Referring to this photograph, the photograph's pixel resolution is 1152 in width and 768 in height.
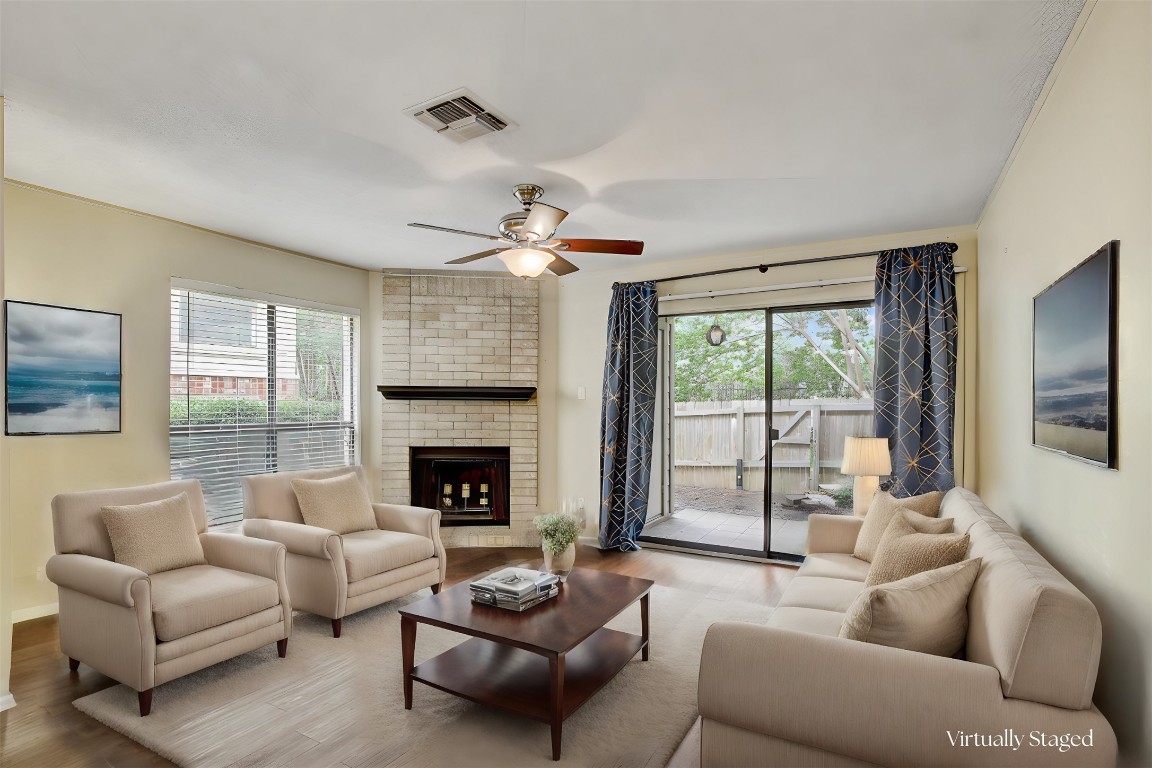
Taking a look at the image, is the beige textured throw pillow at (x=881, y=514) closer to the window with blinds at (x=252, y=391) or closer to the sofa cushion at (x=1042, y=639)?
the sofa cushion at (x=1042, y=639)

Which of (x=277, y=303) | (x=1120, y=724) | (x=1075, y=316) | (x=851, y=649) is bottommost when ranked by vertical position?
(x=1120, y=724)

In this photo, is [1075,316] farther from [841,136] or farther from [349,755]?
[349,755]

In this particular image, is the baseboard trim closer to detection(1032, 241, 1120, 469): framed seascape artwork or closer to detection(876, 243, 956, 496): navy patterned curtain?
detection(1032, 241, 1120, 469): framed seascape artwork

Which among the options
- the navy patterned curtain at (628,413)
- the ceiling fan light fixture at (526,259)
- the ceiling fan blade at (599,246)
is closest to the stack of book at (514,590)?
the ceiling fan light fixture at (526,259)

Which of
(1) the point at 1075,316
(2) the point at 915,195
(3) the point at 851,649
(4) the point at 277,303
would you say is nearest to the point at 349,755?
(3) the point at 851,649

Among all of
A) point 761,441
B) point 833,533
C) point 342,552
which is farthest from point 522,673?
point 761,441

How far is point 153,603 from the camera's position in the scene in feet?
8.50

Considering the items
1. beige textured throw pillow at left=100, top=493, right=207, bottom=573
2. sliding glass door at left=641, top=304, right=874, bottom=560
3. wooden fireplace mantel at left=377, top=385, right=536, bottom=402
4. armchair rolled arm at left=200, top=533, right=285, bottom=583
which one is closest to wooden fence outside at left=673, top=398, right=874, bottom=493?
sliding glass door at left=641, top=304, right=874, bottom=560

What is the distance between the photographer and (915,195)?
3553 mm

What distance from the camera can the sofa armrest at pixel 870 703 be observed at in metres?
1.50

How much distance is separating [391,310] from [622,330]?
2159 millimetres

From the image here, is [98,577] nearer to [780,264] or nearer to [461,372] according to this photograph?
[461,372]

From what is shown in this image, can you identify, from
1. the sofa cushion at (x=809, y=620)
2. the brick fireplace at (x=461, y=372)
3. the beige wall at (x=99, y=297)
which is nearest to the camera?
the sofa cushion at (x=809, y=620)

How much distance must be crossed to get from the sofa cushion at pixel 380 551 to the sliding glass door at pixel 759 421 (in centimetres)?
233
